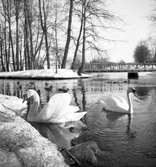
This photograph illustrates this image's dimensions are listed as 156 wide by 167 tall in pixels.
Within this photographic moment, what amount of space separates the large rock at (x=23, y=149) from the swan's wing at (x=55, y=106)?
276cm

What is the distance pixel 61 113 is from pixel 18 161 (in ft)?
12.5

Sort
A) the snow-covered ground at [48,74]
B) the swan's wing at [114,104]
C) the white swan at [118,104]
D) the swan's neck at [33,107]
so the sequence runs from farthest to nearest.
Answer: the snow-covered ground at [48,74] → the swan's wing at [114,104] → the white swan at [118,104] → the swan's neck at [33,107]

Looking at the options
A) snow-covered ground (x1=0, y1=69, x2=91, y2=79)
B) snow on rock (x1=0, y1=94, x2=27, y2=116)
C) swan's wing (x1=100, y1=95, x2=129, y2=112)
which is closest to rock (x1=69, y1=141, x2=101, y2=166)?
snow on rock (x1=0, y1=94, x2=27, y2=116)

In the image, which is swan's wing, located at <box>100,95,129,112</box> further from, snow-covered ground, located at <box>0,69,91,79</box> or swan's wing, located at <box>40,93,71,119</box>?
snow-covered ground, located at <box>0,69,91,79</box>

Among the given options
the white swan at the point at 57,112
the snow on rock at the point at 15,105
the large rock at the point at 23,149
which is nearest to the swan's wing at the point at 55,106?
the white swan at the point at 57,112

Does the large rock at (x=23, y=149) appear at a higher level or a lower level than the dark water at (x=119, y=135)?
higher

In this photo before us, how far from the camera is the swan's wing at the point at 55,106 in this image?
763 cm

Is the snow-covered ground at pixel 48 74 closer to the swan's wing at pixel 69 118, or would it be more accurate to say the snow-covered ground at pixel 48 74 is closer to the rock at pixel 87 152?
the swan's wing at pixel 69 118

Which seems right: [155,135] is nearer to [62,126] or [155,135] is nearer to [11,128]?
[62,126]

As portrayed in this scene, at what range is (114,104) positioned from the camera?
31.6ft

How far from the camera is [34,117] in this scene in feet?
26.5

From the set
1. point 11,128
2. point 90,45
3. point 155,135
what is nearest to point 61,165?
point 11,128

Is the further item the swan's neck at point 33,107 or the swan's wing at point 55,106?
the swan's neck at point 33,107

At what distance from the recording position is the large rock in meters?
4.02
